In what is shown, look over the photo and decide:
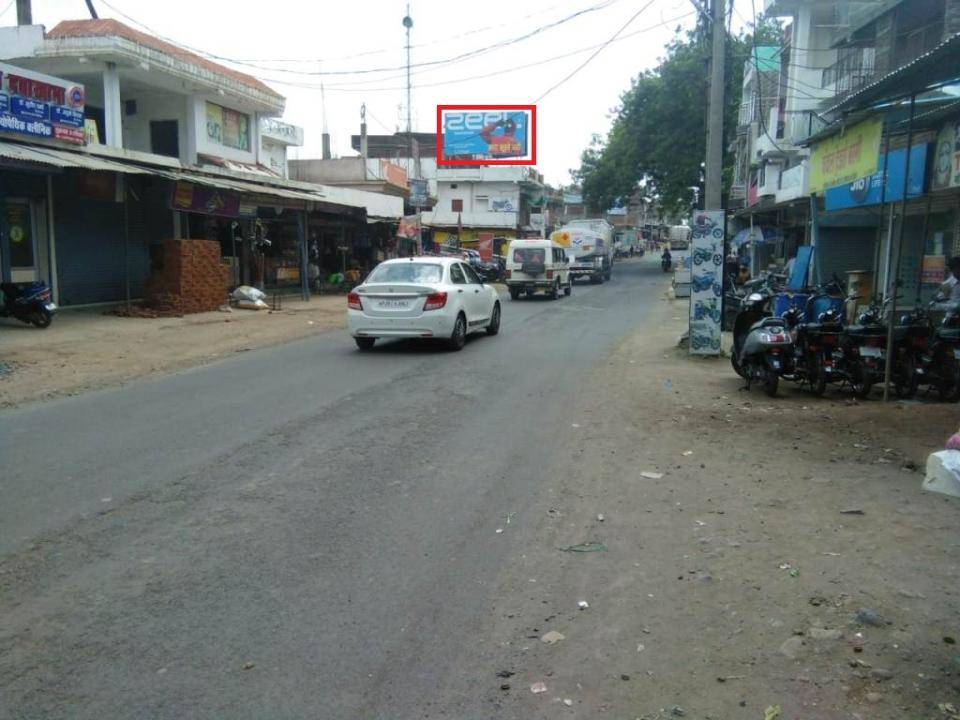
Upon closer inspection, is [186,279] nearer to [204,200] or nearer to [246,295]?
[204,200]

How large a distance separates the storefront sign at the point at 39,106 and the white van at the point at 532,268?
48.9 feet

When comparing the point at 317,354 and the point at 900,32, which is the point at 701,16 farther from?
the point at 900,32

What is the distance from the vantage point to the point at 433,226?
5641 cm

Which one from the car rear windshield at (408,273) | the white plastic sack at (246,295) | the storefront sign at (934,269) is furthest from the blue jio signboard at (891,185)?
the white plastic sack at (246,295)

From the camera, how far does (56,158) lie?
15.2 m

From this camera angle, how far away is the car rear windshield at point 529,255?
28.4 meters

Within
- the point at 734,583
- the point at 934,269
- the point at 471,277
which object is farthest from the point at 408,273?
the point at 934,269

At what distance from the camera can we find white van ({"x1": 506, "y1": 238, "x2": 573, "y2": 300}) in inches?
1110

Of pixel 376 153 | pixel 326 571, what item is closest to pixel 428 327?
pixel 326 571

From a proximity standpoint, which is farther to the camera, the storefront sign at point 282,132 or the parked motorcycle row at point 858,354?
the storefront sign at point 282,132

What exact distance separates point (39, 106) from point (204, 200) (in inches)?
192

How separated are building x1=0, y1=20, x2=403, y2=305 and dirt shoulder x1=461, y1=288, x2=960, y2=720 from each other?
515 inches

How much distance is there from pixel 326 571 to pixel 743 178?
156 ft

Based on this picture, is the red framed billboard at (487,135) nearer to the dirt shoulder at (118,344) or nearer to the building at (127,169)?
the building at (127,169)
